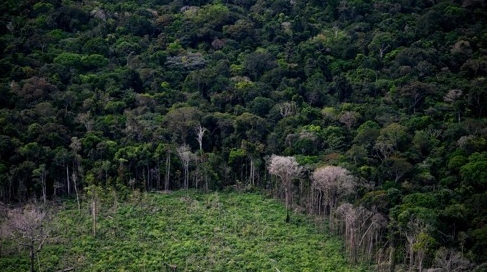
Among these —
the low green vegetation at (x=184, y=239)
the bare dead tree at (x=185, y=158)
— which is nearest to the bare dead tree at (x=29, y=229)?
the low green vegetation at (x=184, y=239)

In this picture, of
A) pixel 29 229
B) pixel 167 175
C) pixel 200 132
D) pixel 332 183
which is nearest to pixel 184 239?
pixel 167 175

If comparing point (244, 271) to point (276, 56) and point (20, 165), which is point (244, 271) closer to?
point (20, 165)

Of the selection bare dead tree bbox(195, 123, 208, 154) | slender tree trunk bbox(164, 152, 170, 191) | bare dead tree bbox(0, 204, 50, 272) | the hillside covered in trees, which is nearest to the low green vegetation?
bare dead tree bbox(0, 204, 50, 272)

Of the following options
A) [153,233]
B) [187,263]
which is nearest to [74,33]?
[153,233]

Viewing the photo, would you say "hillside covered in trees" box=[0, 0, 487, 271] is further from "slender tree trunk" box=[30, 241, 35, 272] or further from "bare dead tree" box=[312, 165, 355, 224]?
"slender tree trunk" box=[30, 241, 35, 272]

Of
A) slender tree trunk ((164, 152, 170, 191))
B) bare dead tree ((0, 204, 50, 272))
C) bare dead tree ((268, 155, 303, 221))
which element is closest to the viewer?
bare dead tree ((0, 204, 50, 272))
